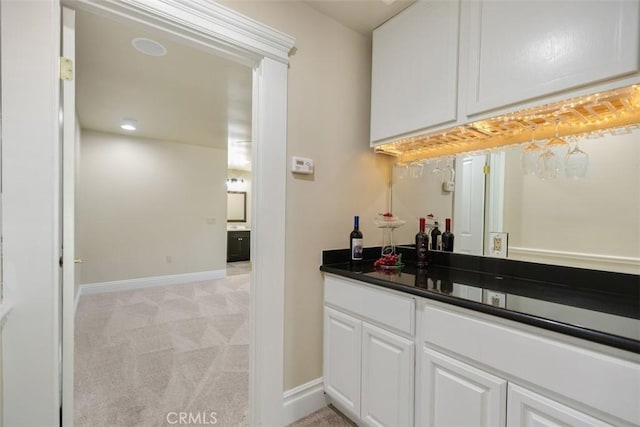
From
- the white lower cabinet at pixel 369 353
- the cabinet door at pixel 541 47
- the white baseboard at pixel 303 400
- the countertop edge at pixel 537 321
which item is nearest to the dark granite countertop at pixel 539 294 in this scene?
the countertop edge at pixel 537 321

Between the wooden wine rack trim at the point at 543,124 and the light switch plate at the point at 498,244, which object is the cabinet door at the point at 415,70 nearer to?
the wooden wine rack trim at the point at 543,124

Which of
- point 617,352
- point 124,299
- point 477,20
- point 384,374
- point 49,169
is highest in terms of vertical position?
point 477,20

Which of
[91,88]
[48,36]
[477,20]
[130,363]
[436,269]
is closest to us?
[48,36]

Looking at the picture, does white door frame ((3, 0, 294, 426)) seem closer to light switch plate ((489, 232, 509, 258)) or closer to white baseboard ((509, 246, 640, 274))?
light switch plate ((489, 232, 509, 258))

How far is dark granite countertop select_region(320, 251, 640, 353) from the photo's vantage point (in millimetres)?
844

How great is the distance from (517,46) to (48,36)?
6.34 ft

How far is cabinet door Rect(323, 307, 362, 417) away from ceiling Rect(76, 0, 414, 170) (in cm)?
177

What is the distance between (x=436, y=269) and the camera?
1.75m

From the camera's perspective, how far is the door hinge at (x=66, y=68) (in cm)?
117

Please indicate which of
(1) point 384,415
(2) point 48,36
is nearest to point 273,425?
(1) point 384,415

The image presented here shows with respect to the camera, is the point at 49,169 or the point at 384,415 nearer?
the point at 49,169

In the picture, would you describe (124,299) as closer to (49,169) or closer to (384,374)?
(49,169)

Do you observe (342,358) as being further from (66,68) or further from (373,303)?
(66,68)

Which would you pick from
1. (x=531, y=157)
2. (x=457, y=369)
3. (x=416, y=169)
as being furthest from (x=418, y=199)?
(x=457, y=369)
